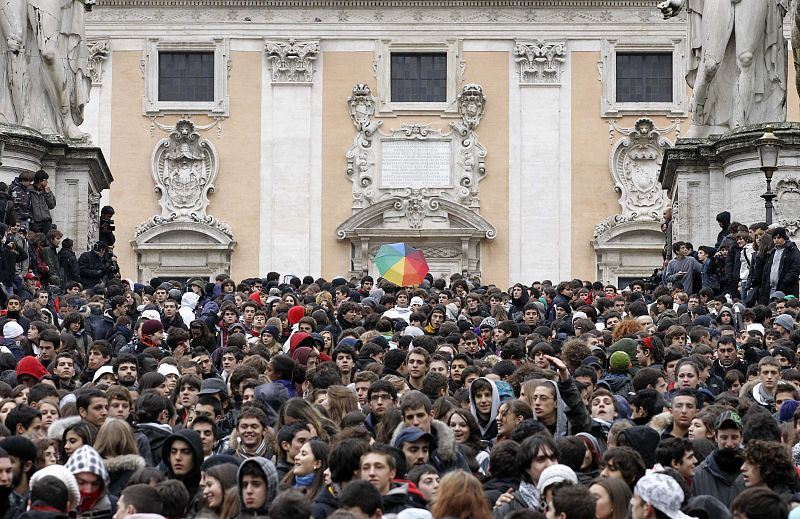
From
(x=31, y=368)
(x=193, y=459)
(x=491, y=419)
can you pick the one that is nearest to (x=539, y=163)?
(x=31, y=368)

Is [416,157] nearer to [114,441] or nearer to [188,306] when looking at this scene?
[188,306]

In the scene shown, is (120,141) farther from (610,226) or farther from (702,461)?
(702,461)

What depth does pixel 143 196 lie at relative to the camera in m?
51.8

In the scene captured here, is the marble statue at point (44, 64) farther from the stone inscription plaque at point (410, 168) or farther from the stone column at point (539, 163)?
the stone column at point (539, 163)

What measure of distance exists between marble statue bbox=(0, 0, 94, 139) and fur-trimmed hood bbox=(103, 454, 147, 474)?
67.2ft

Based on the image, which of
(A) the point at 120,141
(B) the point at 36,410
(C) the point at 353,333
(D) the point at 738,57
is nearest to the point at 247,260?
(A) the point at 120,141

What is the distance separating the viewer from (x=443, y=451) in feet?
47.2

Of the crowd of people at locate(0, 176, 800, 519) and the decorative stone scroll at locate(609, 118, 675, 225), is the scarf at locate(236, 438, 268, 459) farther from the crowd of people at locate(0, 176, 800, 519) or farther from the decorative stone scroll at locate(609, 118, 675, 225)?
the decorative stone scroll at locate(609, 118, 675, 225)

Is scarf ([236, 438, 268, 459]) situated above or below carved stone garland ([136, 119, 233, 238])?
below

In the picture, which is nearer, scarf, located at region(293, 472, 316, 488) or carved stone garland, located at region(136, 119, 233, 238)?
scarf, located at region(293, 472, 316, 488)

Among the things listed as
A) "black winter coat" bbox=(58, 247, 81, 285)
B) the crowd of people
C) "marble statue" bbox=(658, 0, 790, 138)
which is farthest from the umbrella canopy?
the crowd of people

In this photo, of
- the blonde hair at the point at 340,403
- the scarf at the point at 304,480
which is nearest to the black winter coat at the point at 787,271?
the blonde hair at the point at 340,403

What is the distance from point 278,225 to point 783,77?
21.6 meters

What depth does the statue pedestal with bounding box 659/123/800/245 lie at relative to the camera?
3150 centimetres
